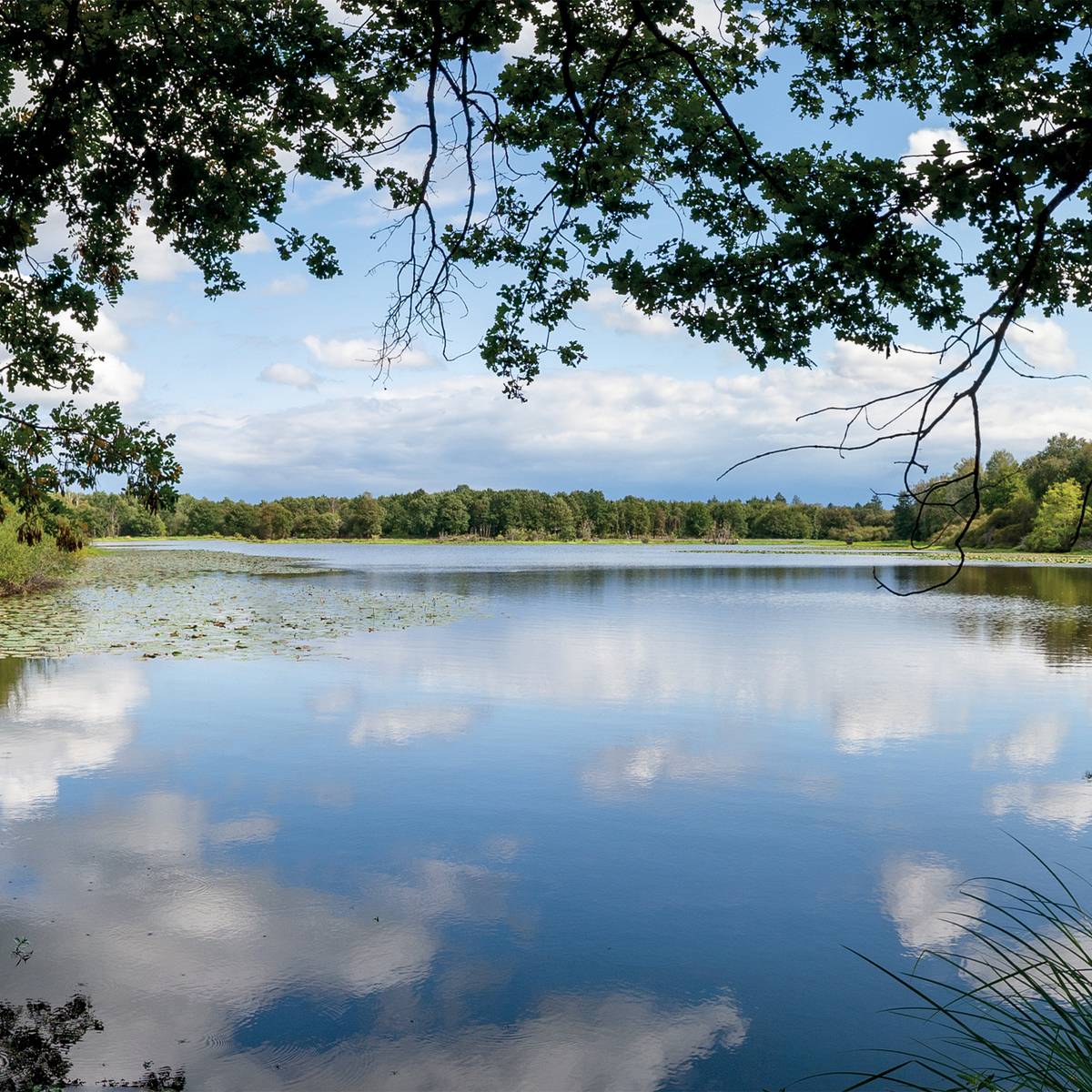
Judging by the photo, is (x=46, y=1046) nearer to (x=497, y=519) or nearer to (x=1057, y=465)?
(x=1057, y=465)

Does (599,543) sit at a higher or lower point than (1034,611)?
higher

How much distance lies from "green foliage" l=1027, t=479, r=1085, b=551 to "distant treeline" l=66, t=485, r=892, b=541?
4998 centimetres

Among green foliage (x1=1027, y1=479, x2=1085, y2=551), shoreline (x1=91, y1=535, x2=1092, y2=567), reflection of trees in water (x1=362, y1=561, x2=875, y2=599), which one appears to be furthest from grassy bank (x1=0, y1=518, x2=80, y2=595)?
green foliage (x1=1027, y1=479, x2=1085, y2=551)

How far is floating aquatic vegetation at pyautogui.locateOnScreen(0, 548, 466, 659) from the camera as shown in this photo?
20.3 m

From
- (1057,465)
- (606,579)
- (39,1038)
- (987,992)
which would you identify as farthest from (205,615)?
(1057,465)

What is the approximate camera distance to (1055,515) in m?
81.8

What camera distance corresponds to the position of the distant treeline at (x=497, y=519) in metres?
144

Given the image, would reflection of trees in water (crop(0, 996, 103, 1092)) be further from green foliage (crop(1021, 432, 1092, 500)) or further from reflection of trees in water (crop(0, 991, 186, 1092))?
green foliage (crop(1021, 432, 1092, 500))

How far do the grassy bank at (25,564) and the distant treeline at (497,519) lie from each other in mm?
107543

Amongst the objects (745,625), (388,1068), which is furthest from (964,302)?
(745,625)

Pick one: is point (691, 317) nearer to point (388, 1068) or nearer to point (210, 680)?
point (388, 1068)

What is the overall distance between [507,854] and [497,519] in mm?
141896

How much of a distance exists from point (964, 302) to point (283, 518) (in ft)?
465

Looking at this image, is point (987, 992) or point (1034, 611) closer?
point (987, 992)
